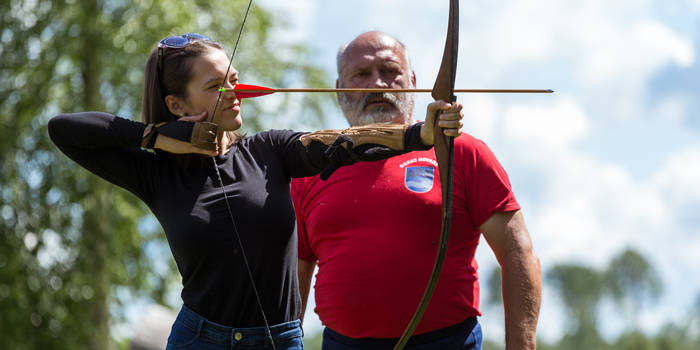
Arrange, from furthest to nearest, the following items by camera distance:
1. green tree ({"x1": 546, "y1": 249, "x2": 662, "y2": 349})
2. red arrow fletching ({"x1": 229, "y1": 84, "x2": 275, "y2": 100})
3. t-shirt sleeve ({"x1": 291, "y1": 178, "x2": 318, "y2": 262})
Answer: green tree ({"x1": 546, "y1": 249, "x2": 662, "y2": 349})
t-shirt sleeve ({"x1": 291, "y1": 178, "x2": 318, "y2": 262})
red arrow fletching ({"x1": 229, "y1": 84, "x2": 275, "y2": 100})

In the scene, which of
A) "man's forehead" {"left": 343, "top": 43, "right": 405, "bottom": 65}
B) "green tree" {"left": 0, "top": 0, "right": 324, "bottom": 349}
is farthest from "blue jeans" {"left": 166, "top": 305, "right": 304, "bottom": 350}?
"green tree" {"left": 0, "top": 0, "right": 324, "bottom": 349}

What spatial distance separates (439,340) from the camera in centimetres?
241

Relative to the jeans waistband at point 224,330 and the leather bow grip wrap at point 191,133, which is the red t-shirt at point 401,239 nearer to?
the jeans waistband at point 224,330

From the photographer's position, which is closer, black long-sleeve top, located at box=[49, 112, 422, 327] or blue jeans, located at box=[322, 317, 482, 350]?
black long-sleeve top, located at box=[49, 112, 422, 327]

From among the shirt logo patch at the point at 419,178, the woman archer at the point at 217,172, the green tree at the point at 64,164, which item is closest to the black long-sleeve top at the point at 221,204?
the woman archer at the point at 217,172

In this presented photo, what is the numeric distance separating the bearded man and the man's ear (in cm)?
65

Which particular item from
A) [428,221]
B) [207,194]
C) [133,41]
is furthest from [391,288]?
[133,41]

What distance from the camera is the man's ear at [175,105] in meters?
2.12

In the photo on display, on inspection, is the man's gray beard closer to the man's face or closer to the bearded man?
the man's face

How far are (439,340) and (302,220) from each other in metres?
0.63

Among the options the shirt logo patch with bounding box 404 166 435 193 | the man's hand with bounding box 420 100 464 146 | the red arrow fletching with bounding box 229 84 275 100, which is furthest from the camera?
the shirt logo patch with bounding box 404 166 435 193

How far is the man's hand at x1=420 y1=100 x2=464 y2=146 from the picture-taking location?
182 cm

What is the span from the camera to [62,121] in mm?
2115

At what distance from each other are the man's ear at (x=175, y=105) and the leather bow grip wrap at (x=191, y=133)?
0.29ft
